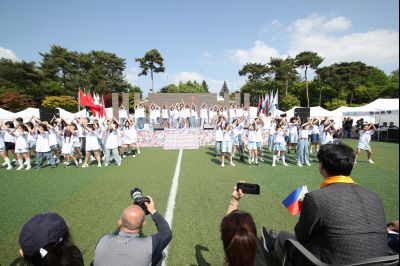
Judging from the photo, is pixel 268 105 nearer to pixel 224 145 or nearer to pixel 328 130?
pixel 328 130

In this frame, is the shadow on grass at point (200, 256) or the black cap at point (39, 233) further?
the shadow on grass at point (200, 256)

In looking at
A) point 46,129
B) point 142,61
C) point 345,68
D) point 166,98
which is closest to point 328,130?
point 46,129

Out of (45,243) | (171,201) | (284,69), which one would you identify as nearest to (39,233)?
(45,243)

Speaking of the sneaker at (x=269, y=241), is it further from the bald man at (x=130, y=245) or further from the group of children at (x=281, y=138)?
the group of children at (x=281, y=138)

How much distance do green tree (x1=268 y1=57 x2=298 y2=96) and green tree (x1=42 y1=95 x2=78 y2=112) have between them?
39.6 metres

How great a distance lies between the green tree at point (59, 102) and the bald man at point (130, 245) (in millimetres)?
42406

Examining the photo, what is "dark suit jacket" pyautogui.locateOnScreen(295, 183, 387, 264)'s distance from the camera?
1.98 metres

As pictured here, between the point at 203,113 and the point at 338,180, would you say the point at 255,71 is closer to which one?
the point at 203,113

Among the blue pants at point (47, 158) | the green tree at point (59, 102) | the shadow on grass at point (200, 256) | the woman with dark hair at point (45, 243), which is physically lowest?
the shadow on grass at point (200, 256)

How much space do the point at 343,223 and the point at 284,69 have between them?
170 feet

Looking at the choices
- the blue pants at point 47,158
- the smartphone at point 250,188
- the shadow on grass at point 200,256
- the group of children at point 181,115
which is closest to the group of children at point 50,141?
the blue pants at point 47,158

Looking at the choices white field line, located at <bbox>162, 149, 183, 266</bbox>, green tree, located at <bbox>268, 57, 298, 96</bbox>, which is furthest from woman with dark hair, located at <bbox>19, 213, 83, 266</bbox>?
green tree, located at <bbox>268, 57, 298, 96</bbox>

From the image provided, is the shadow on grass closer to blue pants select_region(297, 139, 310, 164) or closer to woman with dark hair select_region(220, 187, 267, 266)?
woman with dark hair select_region(220, 187, 267, 266)

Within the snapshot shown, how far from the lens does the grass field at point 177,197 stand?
4.22 m
